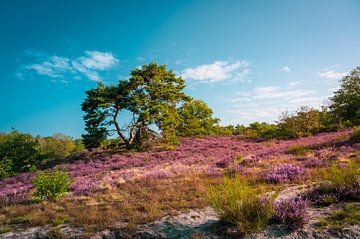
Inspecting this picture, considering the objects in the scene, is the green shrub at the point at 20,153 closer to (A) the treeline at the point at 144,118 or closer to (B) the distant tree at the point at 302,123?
(A) the treeline at the point at 144,118

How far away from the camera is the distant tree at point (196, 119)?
43000mm

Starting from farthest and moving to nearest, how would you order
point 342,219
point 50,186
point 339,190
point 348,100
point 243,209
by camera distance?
point 348,100 < point 50,186 < point 339,190 < point 243,209 < point 342,219

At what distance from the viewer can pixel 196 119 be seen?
4547 centimetres

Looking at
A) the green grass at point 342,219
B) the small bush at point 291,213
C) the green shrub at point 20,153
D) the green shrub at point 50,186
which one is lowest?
the green grass at point 342,219

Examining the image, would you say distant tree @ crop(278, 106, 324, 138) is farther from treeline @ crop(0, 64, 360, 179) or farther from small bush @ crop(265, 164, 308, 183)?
small bush @ crop(265, 164, 308, 183)

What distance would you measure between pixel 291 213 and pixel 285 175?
4.49m

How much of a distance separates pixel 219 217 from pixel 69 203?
602 cm

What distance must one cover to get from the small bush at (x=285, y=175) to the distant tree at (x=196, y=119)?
32.3 metres

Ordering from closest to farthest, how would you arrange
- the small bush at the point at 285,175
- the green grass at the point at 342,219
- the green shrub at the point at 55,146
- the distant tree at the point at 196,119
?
the green grass at the point at 342,219
the small bush at the point at 285,175
the green shrub at the point at 55,146
the distant tree at the point at 196,119

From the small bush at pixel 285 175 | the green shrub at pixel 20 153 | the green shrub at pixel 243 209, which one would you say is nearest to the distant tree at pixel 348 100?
the small bush at pixel 285 175

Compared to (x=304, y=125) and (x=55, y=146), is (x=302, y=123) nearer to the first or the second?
(x=304, y=125)

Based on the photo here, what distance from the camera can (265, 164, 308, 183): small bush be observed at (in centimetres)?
875

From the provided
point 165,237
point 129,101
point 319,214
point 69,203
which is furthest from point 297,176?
point 129,101

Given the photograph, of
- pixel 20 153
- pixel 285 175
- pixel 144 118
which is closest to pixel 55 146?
pixel 20 153
